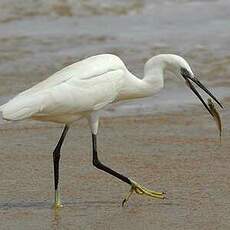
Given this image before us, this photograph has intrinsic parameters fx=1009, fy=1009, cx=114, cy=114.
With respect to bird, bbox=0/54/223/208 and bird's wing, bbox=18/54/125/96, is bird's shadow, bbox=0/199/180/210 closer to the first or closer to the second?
bird, bbox=0/54/223/208

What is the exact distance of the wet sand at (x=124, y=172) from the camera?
5.91m

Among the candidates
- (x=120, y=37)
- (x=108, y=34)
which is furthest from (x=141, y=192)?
(x=108, y=34)

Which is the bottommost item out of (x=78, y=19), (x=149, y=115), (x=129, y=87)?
(x=78, y=19)

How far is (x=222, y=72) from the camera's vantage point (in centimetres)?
999

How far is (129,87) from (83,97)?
0.40 meters

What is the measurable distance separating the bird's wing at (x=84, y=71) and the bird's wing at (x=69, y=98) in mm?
23

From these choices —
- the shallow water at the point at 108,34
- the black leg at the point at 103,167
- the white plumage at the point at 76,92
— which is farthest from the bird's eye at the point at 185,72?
the shallow water at the point at 108,34

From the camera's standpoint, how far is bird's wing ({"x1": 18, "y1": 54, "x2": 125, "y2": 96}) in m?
6.23

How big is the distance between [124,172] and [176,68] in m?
0.90

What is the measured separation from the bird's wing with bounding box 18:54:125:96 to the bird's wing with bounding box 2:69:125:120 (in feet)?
0.08

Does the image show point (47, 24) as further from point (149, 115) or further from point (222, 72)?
point (149, 115)

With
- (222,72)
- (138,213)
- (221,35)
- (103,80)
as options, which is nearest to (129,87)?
(103,80)

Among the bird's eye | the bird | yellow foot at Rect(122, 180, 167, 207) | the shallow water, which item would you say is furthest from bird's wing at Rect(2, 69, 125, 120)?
the shallow water

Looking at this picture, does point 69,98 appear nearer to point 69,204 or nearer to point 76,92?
point 76,92
